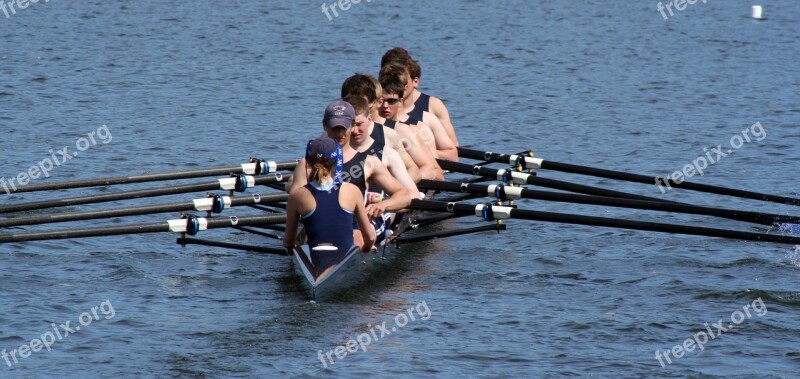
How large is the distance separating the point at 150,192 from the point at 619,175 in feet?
17.3

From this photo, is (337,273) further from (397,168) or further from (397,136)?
(397,136)

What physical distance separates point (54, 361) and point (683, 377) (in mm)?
4765

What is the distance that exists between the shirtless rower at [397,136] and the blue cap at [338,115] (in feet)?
2.56

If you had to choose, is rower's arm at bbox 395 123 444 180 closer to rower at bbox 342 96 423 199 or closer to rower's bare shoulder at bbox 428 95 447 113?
rower at bbox 342 96 423 199

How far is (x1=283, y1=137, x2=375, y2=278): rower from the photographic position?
9987 mm

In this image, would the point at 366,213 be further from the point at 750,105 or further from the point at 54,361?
the point at 750,105

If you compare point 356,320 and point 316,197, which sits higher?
point 316,197

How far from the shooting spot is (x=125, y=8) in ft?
99.1

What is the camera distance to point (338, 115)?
1028cm

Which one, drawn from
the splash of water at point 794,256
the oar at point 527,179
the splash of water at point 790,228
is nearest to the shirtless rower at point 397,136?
the oar at point 527,179

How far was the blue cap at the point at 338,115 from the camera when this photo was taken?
10281 mm

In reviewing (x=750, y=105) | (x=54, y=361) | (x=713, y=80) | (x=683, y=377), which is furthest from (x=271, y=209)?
(x=713, y=80)

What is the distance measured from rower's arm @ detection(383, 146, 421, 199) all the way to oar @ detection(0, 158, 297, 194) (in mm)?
2509

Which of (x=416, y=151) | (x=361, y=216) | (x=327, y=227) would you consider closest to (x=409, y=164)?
(x=416, y=151)
